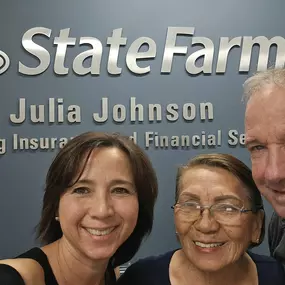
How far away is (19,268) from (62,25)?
6.02 ft

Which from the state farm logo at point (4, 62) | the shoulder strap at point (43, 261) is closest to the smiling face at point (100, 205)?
the shoulder strap at point (43, 261)

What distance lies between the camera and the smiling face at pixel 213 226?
1463 millimetres

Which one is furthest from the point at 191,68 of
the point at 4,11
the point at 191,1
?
the point at 4,11

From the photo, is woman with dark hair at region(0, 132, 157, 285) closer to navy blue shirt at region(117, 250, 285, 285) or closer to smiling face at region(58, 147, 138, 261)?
smiling face at region(58, 147, 138, 261)

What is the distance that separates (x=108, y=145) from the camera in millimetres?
1545

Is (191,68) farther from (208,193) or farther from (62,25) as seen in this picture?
(208,193)

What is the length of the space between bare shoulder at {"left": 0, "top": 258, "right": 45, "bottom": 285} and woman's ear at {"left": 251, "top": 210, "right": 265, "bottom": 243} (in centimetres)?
78

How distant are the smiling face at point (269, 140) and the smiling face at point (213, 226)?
14cm

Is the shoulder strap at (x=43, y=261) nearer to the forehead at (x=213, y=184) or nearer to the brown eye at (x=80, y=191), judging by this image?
the brown eye at (x=80, y=191)

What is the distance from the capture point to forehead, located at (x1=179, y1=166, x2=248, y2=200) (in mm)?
1476

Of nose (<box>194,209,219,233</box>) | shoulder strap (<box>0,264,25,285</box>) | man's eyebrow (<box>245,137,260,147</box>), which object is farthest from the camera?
nose (<box>194,209,219,233</box>)

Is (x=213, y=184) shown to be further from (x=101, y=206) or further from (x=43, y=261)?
(x=43, y=261)

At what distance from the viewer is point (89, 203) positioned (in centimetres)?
149

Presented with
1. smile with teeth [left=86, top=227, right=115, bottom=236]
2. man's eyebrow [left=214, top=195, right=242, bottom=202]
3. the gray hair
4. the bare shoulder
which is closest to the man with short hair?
the gray hair
